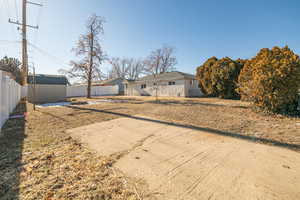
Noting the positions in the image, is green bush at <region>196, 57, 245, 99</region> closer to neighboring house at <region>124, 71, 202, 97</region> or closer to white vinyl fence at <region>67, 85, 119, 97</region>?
neighboring house at <region>124, 71, 202, 97</region>

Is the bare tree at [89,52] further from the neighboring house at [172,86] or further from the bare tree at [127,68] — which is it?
the bare tree at [127,68]

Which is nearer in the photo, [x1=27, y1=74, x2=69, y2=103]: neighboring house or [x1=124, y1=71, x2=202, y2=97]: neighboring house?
[x1=27, y1=74, x2=69, y2=103]: neighboring house

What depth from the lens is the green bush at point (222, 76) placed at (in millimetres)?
11680

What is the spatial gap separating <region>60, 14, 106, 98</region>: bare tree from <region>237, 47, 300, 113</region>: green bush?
56.7ft

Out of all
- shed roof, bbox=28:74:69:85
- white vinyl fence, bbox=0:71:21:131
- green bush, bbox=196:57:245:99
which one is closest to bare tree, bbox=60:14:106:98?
shed roof, bbox=28:74:69:85

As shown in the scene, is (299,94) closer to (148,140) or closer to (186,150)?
(186,150)

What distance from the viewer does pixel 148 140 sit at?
3.32 metres

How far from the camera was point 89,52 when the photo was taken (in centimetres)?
1736

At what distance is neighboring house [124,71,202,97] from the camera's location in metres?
15.8

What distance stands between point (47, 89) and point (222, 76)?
19183 millimetres

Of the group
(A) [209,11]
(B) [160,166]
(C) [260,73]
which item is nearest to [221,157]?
(B) [160,166]

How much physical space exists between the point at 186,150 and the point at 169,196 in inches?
52.6

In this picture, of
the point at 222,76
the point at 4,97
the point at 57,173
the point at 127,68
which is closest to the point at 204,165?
the point at 57,173

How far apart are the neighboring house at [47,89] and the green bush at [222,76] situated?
17.2 m
